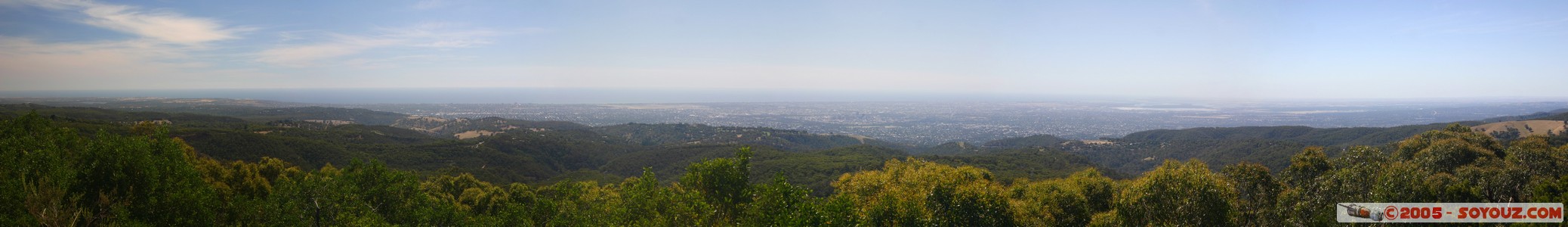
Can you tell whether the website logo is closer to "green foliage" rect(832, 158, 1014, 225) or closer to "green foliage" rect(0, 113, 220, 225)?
"green foliage" rect(832, 158, 1014, 225)

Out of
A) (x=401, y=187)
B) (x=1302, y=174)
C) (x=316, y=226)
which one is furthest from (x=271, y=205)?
(x=1302, y=174)

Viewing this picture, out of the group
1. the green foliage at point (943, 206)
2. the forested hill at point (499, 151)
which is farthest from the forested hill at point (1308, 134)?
the green foliage at point (943, 206)

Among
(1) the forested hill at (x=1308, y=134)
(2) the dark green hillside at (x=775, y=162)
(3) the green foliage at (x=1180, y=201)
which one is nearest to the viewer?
(3) the green foliage at (x=1180, y=201)

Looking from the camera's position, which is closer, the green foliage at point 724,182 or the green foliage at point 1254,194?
the green foliage at point 1254,194

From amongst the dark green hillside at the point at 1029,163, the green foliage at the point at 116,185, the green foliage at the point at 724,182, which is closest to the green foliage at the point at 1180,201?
the green foliage at the point at 724,182

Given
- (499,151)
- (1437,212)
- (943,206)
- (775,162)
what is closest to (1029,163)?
(775,162)

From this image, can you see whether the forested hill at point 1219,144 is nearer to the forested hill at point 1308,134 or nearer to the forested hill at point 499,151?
the forested hill at point 1308,134

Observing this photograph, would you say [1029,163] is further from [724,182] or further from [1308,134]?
[724,182]

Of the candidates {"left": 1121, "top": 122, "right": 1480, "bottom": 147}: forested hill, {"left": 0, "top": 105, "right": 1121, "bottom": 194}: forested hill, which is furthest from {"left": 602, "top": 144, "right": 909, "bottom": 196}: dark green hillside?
{"left": 1121, "top": 122, "right": 1480, "bottom": 147}: forested hill

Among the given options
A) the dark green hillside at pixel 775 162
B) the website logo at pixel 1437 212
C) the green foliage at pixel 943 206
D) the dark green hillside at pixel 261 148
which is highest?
the website logo at pixel 1437 212

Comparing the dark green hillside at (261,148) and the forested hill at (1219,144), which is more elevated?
the dark green hillside at (261,148)

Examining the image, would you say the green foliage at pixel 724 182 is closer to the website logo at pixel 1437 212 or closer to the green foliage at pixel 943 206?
the green foliage at pixel 943 206

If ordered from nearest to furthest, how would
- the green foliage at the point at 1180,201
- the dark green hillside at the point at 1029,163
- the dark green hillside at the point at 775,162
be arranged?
the green foliage at the point at 1180,201 < the dark green hillside at the point at 1029,163 < the dark green hillside at the point at 775,162
